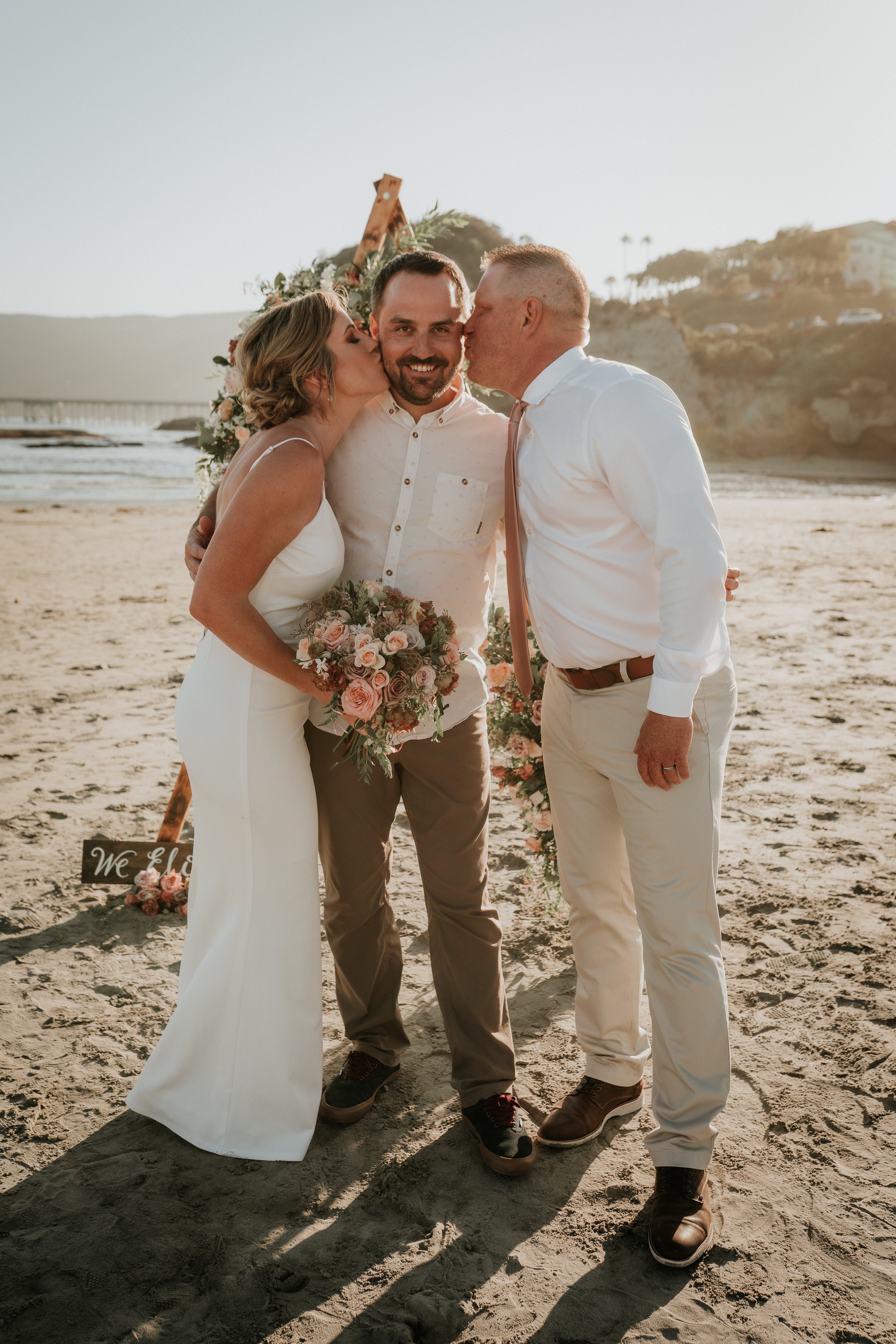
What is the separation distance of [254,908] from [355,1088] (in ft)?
2.68

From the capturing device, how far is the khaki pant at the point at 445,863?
3.24 meters

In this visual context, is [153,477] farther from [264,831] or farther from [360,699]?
[360,699]

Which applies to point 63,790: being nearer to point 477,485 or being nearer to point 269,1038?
point 269,1038

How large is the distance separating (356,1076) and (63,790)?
3472mm

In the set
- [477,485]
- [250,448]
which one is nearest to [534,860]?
[477,485]

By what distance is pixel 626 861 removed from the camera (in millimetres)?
3342

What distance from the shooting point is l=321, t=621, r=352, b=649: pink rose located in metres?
2.77

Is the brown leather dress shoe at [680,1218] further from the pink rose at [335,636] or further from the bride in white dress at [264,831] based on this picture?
the pink rose at [335,636]

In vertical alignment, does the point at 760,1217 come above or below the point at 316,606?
below

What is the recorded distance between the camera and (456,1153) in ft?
10.2

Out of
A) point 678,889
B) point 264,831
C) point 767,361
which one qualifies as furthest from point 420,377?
point 767,361

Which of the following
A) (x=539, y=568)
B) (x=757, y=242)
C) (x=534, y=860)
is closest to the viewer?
(x=539, y=568)

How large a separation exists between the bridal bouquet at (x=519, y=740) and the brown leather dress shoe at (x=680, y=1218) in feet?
4.48

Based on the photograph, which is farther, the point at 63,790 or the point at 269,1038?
the point at 63,790
